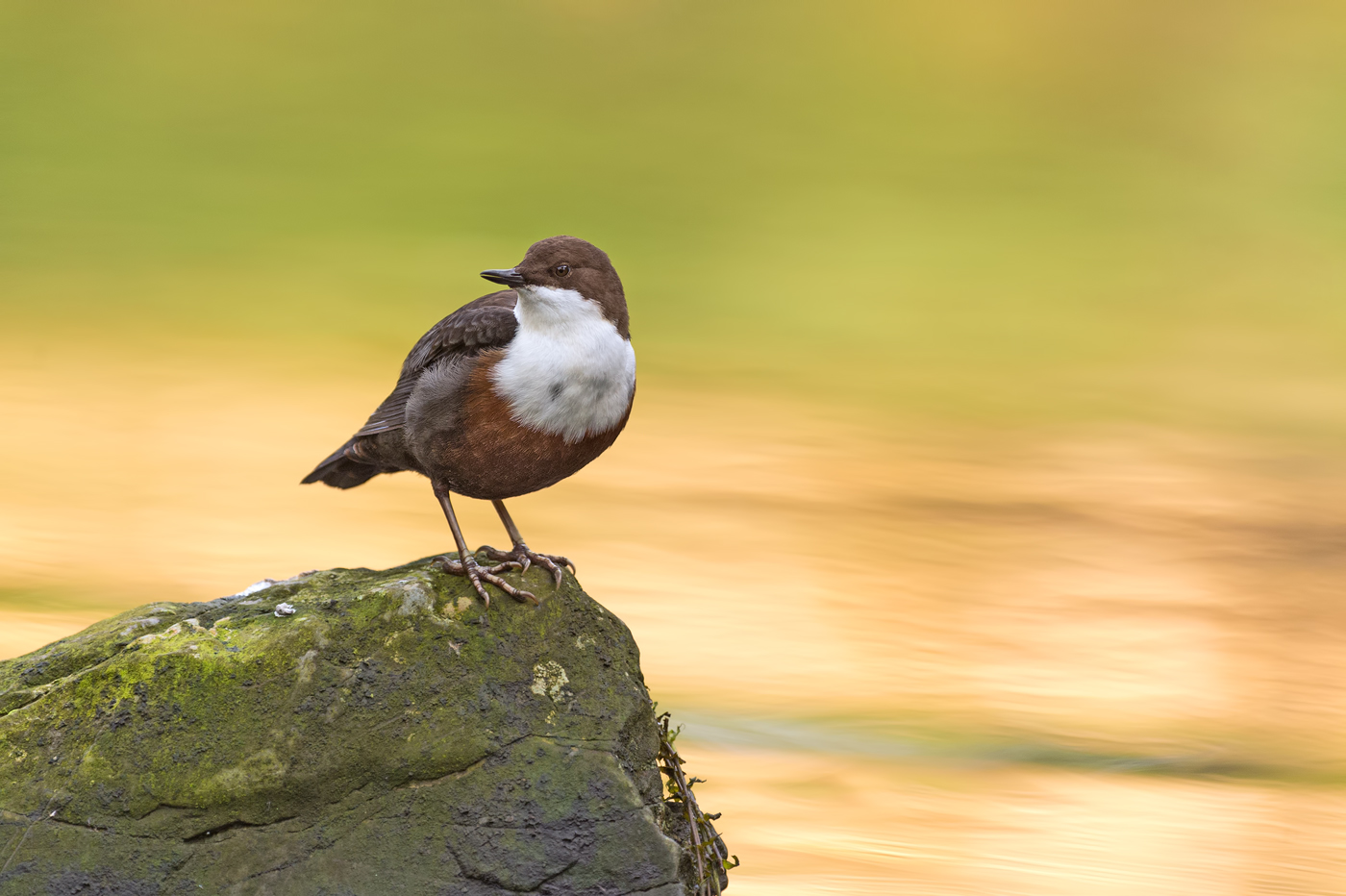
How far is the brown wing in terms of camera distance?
545cm

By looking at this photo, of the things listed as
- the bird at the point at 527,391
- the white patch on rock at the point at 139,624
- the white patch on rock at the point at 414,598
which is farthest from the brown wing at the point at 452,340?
the white patch on rock at the point at 139,624

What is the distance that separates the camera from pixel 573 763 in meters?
5.06

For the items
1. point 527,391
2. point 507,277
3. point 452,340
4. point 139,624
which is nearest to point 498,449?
point 527,391

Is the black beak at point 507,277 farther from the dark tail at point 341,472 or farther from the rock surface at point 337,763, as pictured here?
the dark tail at point 341,472

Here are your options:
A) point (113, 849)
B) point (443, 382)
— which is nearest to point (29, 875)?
point (113, 849)

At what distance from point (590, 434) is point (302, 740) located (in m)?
1.55

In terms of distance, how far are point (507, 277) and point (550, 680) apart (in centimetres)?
154

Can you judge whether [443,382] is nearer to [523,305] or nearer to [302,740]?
[523,305]

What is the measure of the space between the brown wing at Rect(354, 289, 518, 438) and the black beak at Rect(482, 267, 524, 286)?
0.65 feet

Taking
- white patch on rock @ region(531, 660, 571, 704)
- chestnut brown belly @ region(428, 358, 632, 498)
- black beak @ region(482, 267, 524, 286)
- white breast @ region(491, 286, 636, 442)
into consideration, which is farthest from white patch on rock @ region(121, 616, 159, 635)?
black beak @ region(482, 267, 524, 286)

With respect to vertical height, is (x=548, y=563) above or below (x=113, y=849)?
above

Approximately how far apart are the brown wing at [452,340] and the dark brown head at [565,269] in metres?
0.17

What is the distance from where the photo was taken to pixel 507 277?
526 cm

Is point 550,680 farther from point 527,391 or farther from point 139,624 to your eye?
point 139,624
